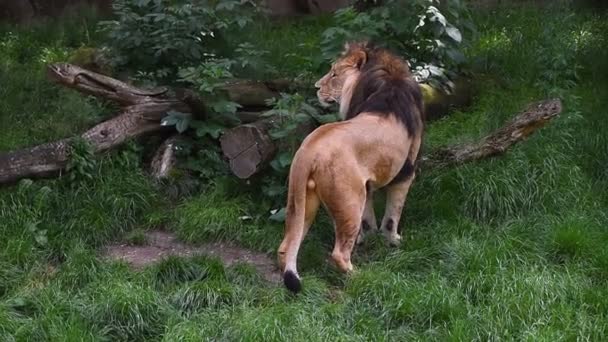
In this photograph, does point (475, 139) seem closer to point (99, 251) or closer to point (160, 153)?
point (160, 153)

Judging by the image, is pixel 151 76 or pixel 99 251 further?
pixel 151 76

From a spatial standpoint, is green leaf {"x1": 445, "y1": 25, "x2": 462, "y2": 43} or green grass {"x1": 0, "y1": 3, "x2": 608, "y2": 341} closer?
green grass {"x1": 0, "y1": 3, "x2": 608, "y2": 341}

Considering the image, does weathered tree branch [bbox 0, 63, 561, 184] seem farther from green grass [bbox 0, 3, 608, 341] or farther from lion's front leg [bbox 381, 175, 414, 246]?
lion's front leg [bbox 381, 175, 414, 246]

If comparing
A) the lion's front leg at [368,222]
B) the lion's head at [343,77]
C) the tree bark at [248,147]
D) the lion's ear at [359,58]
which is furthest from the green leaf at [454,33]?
the lion's front leg at [368,222]

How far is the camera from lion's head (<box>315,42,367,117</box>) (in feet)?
22.6

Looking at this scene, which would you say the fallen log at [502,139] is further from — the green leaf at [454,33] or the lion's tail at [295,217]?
the lion's tail at [295,217]

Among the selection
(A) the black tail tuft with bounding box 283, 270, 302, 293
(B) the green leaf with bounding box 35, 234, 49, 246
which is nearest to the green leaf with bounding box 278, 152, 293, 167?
(A) the black tail tuft with bounding box 283, 270, 302, 293

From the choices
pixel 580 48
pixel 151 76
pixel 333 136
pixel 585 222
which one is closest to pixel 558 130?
pixel 585 222

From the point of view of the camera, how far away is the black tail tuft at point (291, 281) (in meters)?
5.73

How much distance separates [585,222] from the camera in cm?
674

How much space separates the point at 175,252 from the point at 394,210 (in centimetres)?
149

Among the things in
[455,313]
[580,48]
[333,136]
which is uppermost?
[333,136]

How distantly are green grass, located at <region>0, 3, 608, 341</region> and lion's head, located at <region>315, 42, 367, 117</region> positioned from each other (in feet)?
2.73

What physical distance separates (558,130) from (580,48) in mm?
2065
